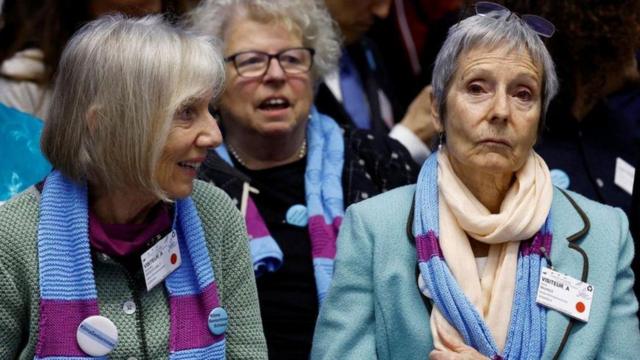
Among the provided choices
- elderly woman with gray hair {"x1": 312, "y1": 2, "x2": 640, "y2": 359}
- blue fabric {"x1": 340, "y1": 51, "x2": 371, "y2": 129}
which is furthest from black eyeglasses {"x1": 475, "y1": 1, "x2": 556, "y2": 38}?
blue fabric {"x1": 340, "y1": 51, "x2": 371, "y2": 129}

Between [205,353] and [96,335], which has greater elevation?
[96,335]

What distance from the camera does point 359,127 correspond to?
14.6 ft

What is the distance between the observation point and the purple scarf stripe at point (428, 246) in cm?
306

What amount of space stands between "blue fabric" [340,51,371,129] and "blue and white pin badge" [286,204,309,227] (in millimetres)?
734

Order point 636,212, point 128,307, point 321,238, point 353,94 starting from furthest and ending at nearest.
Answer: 1. point 353,94
2. point 321,238
3. point 636,212
4. point 128,307

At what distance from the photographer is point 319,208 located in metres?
3.79

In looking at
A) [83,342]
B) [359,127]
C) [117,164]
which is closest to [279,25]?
[359,127]

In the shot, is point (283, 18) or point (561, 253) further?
point (283, 18)

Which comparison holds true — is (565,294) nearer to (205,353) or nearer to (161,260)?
(205,353)

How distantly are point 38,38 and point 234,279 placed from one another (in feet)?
4.30

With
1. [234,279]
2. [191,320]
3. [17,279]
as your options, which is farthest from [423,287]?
[17,279]

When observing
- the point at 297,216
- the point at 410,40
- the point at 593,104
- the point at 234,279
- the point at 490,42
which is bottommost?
the point at 410,40

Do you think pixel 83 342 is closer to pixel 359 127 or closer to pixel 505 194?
pixel 505 194

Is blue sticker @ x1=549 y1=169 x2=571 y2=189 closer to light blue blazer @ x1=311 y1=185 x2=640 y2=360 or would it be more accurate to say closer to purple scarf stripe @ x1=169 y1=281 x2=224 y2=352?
light blue blazer @ x1=311 y1=185 x2=640 y2=360
